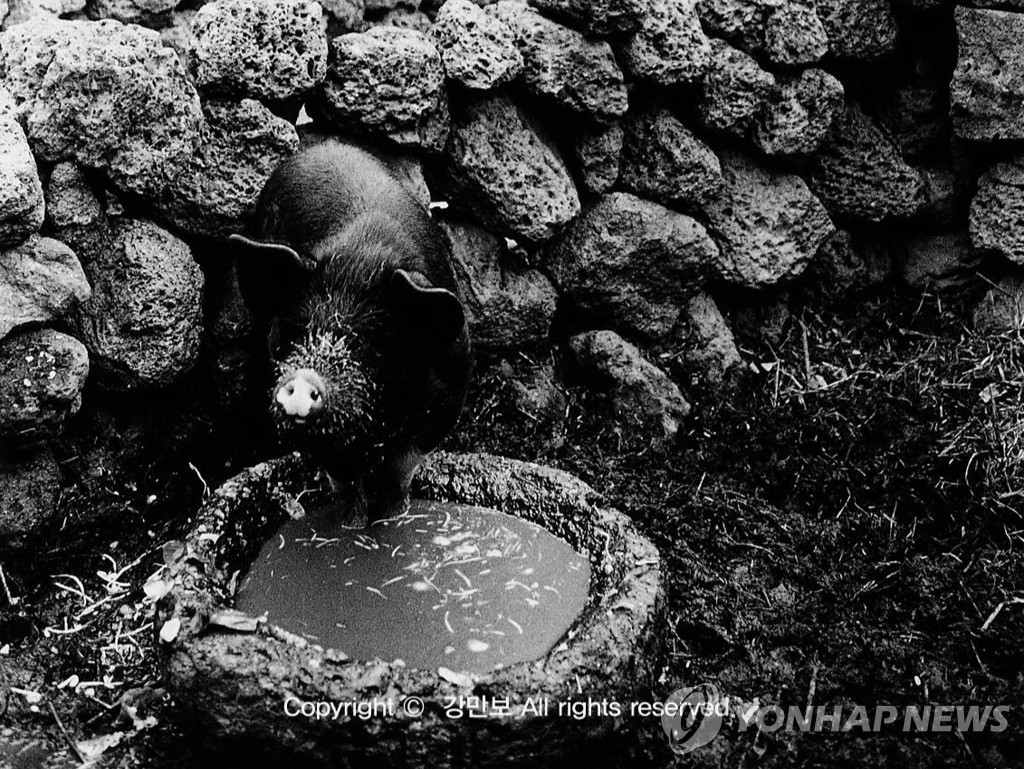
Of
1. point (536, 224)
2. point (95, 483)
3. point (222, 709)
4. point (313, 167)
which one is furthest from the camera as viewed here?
point (536, 224)

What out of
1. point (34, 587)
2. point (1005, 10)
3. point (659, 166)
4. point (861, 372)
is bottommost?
point (34, 587)

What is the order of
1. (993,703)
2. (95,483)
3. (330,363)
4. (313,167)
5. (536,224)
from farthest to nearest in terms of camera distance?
(536,224)
(95,483)
(313,167)
(993,703)
(330,363)

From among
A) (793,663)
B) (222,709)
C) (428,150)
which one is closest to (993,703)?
(793,663)

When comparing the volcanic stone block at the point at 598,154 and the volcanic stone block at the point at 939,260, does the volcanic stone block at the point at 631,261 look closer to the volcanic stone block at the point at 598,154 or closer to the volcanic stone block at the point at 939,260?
the volcanic stone block at the point at 598,154

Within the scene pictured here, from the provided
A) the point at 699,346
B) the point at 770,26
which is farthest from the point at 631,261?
the point at 770,26

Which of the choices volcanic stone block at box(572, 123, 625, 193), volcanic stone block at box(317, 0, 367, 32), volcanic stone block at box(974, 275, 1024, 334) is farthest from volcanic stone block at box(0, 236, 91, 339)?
volcanic stone block at box(974, 275, 1024, 334)

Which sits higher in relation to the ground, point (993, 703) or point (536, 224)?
point (536, 224)

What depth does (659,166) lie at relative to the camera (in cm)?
478

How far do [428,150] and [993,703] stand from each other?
8.66 feet

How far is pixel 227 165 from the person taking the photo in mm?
4016

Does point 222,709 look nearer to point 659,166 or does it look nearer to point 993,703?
point 993,703

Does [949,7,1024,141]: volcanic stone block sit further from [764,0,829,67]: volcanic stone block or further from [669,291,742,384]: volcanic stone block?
[669,291,742,384]: volcanic stone block

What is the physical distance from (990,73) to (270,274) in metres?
3.13

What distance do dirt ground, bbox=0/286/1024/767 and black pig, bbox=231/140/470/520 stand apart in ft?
3.03
